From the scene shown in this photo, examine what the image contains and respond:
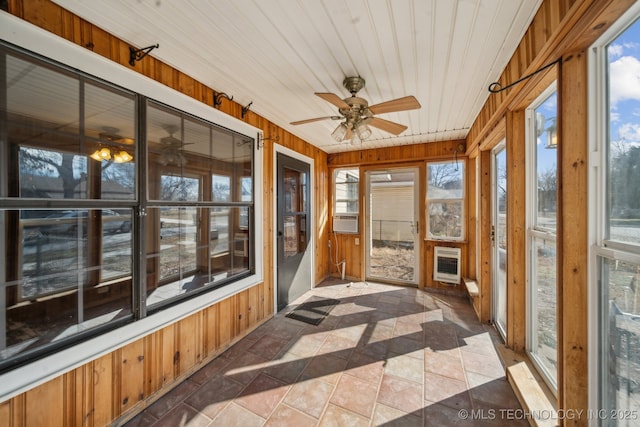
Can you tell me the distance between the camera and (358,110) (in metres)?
2.05

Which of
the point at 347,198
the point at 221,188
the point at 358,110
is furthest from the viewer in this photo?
the point at 347,198

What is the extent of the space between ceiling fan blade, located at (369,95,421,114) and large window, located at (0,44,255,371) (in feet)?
5.09

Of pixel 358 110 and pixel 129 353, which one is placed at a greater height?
pixel 358 110

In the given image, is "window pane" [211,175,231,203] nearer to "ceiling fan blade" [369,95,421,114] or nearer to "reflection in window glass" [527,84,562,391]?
"ceiling fan blade" [369,95,421,114]

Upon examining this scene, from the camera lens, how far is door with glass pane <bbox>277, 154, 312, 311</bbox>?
3.24m

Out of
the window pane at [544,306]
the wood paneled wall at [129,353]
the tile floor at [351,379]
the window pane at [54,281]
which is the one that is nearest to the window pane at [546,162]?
the window pane at [544,306]

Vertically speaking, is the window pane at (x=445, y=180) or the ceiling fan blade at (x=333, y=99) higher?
the ceiling fan blade at (x=333, y=99)

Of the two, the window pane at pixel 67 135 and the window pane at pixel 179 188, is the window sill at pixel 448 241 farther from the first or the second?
the window pane at pixel 67 135

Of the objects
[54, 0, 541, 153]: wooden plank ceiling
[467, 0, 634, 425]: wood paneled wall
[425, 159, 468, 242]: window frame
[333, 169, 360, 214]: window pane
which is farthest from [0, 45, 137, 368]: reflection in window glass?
[425, 159, 468, 242]: window frame

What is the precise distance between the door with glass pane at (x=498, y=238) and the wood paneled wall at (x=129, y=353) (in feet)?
8.80

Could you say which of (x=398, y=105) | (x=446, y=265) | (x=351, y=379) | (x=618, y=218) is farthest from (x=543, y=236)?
(x=446, y=265)

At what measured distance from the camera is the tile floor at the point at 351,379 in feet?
5.15

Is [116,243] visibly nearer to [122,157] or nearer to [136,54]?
[122,157]

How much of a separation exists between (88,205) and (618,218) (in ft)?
9.01
